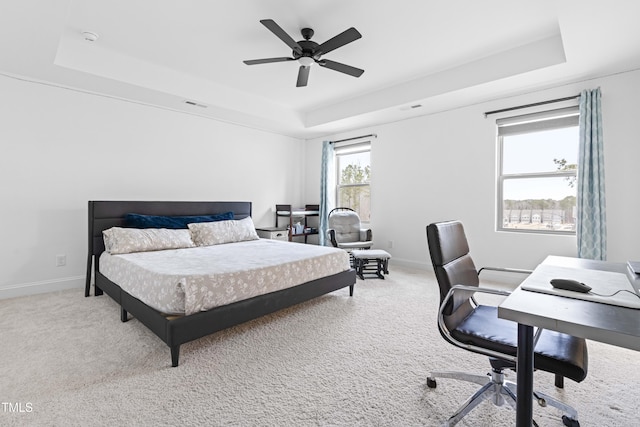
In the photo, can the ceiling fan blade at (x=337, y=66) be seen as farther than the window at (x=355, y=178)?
No

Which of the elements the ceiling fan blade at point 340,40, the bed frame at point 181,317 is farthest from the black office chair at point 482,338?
the ceiling fan blade at point 340,40

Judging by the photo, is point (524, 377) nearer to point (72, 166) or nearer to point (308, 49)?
point (308, 49)

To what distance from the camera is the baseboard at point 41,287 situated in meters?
3.30

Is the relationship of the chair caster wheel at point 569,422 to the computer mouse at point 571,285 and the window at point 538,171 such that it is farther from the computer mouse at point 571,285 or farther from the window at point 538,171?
the window at point 538,171

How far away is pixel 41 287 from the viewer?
3469 mm

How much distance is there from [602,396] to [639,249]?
237 centimetres

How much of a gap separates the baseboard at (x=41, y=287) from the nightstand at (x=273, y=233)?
2.57 m

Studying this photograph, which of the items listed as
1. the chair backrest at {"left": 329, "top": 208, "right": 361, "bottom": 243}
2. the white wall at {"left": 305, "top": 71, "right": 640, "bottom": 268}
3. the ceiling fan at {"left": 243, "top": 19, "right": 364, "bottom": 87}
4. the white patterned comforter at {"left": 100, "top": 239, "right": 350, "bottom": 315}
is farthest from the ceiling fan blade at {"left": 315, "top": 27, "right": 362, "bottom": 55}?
the chair backrest at {"left": 329, "top": 208, "right": 361, "bottom": 243}

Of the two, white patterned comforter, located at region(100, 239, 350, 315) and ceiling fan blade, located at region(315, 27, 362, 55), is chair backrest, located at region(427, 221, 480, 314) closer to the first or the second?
white patterned comforter, located at region(100, 239, 350, 315)

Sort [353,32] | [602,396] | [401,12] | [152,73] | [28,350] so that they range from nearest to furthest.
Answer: [602,396] → [28,350] → [353,32] → [401,12] → [152,73]

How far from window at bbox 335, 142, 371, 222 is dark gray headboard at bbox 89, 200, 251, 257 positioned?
2.25 metres

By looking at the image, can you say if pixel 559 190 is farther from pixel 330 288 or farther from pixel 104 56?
pixel 104 56

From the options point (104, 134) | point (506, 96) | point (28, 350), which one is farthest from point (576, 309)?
point (104, 134)

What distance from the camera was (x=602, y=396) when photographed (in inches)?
66.5
